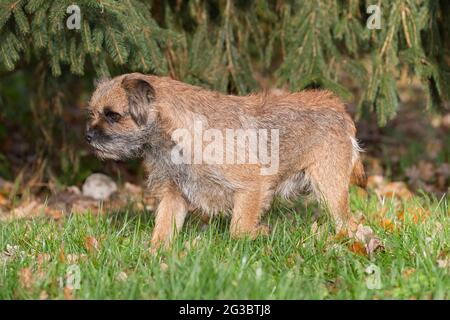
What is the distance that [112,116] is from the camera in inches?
191

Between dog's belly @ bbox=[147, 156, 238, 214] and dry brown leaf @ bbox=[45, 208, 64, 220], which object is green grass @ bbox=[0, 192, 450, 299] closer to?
dog's belly @ bbox=[147, 156, 238, 214]

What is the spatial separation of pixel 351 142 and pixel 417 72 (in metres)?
1.02

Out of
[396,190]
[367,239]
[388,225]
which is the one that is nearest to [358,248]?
[367,239]

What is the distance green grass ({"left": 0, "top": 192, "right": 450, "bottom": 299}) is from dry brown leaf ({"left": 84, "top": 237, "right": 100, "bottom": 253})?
0.19ft

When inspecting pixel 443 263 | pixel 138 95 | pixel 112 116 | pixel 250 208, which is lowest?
pixel 250 208

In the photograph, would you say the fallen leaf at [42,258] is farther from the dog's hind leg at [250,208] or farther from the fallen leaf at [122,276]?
the dog's hind leg at [250,208]

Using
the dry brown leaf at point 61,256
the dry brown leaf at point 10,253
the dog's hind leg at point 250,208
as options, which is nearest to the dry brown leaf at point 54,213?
the dry brown leaf at point 10,253

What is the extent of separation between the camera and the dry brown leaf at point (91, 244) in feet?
14.9

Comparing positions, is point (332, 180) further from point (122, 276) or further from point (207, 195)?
point (122, 276)

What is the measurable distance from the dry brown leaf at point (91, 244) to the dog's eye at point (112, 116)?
786mm

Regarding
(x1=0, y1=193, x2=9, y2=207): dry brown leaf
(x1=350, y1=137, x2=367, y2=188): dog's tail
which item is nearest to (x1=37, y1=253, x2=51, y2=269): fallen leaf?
(x1=350, y1=137, x2=367, y2=188): dog's tail

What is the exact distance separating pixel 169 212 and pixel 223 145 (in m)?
0.70

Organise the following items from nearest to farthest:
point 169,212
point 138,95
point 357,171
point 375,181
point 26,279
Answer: point 26,279 < point 138,95 < point 169,212 < point 357,171 < point 375,181

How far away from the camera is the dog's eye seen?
4844mm
